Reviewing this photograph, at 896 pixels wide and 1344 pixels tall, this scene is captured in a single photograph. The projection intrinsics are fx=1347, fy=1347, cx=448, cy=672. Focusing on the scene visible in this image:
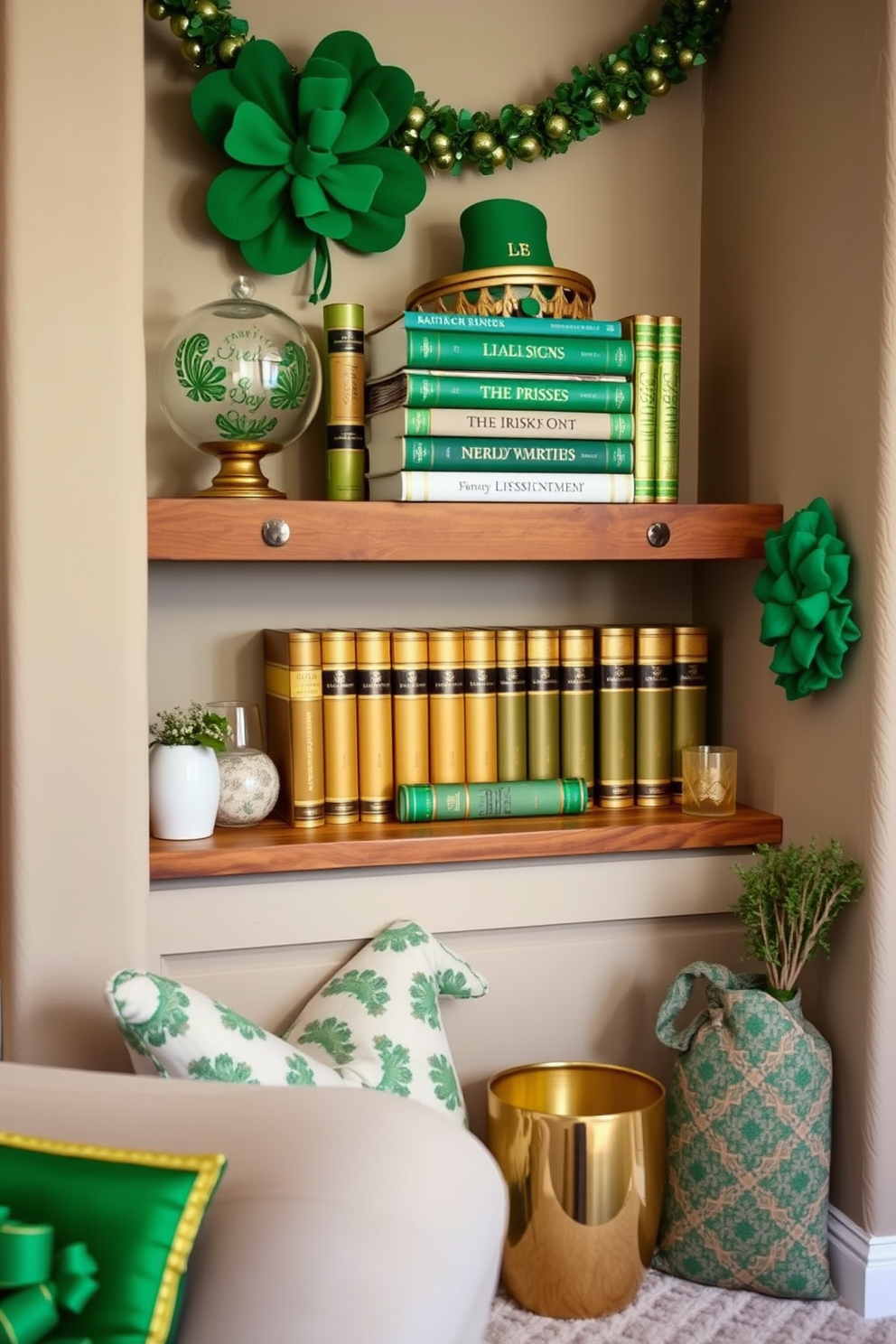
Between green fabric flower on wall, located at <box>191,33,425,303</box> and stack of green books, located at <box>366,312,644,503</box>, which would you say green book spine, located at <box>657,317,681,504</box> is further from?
green fabric flower on wall, located at <box>191,33,425,303</box>

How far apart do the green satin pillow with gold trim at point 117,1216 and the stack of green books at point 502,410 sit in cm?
119

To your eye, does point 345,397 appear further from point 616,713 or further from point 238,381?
point 616,713

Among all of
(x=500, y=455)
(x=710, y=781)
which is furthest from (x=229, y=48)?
(x=710, y=781)

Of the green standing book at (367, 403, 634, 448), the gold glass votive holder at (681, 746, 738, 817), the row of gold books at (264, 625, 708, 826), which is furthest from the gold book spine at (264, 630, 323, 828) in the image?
the gold glass votive holder at (681, 746, 738, 817)

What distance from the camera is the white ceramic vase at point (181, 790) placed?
1.92 meters

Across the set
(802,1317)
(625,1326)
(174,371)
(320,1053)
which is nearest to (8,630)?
(174,371)

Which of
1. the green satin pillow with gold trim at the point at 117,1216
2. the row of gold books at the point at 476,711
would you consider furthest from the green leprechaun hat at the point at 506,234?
the green satin pillow with gold trim at the point at 117,1216

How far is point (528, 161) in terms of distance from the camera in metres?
2.29

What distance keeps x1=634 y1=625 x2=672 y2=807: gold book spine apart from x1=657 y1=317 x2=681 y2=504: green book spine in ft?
0.80

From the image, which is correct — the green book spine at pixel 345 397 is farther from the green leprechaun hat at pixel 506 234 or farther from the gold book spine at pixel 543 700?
the gold book spine at pixel 543 700

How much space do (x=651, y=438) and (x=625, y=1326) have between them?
1.31 metres

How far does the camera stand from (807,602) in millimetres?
1896

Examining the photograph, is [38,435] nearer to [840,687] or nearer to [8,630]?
[8,630]

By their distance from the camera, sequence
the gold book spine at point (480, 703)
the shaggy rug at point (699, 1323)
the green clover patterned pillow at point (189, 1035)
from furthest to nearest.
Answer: the gold book spine at point (480, 703) < the shaggy rug at point (699, 1323) < the green clover patterned pillow at point (189, 1035)
